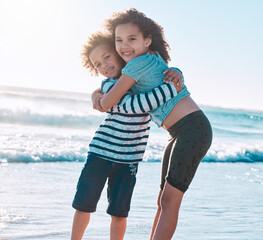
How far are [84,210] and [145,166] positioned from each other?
15.3ft

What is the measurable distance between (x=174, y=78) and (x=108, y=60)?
0.51 metres

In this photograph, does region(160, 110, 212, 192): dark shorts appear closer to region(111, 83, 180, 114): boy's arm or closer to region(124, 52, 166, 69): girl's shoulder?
region(111, 83, 180, 114): boy's arm

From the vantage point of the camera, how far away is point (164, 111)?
2.60 metres

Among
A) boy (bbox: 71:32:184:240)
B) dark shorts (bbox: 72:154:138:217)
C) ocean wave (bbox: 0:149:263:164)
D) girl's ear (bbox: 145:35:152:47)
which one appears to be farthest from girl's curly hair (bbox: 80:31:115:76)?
ocean wave (bbox: 0:149:263:164)

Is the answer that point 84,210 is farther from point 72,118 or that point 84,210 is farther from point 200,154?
point 72,118

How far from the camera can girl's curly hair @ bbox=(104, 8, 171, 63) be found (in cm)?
269

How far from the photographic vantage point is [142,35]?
269 centimetres

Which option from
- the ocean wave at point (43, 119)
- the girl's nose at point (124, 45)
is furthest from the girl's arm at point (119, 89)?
the ocean wave at point (43, 119)

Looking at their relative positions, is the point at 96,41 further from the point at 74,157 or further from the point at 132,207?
the point at 74,157

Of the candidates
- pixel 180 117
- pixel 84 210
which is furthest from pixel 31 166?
pixel 180 117

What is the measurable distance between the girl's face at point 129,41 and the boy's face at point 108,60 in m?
0.11

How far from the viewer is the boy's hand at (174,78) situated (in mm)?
2559

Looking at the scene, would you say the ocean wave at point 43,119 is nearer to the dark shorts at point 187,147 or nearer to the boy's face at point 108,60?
the boy's face at point 108,60

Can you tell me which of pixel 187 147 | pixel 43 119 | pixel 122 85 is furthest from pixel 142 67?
pixel 43 119
